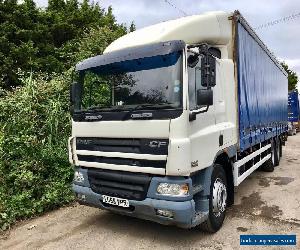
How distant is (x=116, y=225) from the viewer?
556cm

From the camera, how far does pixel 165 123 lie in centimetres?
426

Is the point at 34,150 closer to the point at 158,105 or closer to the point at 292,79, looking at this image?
the point at 158,105

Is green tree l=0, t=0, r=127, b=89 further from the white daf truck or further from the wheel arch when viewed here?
the wheel arch

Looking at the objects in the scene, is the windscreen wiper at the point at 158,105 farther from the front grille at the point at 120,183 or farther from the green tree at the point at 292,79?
the green tree at the point at 292,79

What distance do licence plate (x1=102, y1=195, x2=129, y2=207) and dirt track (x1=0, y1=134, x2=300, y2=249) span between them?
0.59m

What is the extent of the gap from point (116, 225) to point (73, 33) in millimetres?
13153

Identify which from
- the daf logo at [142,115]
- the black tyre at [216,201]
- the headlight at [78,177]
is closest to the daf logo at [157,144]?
the daf logo at [142,115]

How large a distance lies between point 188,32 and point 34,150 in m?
4.31

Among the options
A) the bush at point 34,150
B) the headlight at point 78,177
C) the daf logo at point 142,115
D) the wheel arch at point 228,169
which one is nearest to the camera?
the daf logo at point 142,115

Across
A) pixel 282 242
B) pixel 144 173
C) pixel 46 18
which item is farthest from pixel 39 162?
pixel 46 18

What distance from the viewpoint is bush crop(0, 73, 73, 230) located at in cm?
635

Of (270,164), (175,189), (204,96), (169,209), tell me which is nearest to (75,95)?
(204,96)

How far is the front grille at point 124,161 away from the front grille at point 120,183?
0.15 metres

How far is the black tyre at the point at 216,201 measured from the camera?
4.95m
